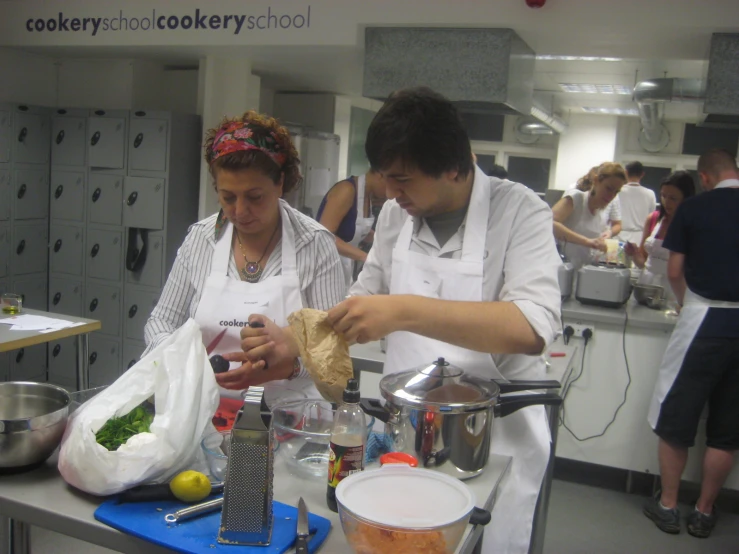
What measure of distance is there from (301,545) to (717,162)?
3.11 meters

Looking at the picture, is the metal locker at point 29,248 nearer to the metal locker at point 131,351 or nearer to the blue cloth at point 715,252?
the metal locker at point 131,351

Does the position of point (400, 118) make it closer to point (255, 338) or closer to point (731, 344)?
point (255, 338)

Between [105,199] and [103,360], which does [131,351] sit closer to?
[103,360]

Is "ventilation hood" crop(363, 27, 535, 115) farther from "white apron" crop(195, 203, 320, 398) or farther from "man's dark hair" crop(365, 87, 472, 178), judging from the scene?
"man's dark hair" crop(365, 87, 472, 178)

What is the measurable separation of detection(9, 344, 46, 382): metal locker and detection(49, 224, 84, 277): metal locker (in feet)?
2.04

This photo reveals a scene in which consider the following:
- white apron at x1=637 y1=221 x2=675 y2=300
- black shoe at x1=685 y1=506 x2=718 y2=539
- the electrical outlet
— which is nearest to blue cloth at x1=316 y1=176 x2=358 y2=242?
the electrical outlet

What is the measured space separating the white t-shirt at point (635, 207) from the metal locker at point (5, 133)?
657 centimetres

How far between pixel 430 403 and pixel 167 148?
4.08 metres

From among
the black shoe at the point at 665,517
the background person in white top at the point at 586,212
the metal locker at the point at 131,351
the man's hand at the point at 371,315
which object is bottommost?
the black shoe at the point at 665,517

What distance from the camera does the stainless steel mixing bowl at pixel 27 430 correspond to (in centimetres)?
122

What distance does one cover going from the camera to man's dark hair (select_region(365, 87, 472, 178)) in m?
1.40

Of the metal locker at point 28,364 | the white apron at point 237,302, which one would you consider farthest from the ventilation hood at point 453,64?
the metal locker at point 28,364

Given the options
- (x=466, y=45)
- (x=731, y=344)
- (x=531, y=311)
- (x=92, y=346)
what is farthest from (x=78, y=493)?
(x=92, y=346)

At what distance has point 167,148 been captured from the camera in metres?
4.85
